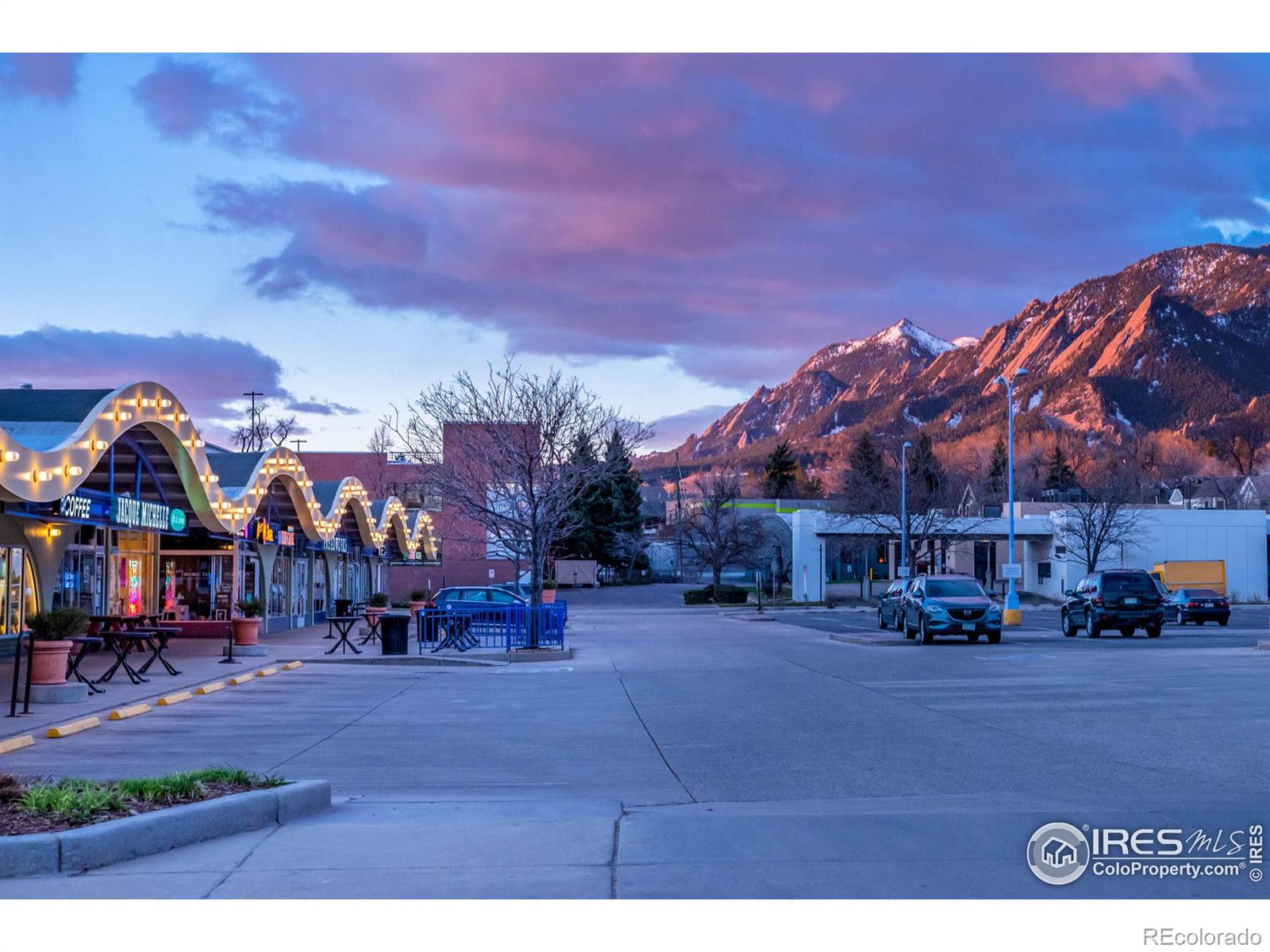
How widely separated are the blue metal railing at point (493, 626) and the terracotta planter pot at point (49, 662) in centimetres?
1294

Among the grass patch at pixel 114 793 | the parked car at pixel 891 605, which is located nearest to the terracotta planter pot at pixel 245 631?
the parked car at pixel 891 605

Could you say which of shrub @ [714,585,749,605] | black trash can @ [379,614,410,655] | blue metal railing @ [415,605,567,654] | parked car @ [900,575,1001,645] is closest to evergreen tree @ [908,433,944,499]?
shrub @ [714,585,749,605]

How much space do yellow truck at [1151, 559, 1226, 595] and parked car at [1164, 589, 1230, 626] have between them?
73.9ft

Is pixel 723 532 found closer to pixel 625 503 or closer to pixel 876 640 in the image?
pixel 625 503

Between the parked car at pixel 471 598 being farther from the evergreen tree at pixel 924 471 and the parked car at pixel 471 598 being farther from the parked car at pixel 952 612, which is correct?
the evergreen tree at pixel 924 471

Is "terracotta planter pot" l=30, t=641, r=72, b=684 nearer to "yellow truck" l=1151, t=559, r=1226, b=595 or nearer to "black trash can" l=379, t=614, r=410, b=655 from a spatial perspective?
"black trash can" l=379, t=614, r=410, b=655

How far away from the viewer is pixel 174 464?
90.3 ft

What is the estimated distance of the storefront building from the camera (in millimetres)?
21734

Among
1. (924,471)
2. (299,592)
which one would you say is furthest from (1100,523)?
(299,592)

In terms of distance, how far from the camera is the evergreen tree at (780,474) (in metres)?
127

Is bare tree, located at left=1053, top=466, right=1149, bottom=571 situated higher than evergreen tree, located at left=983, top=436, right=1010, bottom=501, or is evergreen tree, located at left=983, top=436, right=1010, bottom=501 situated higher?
evergreen tree, located at left=983, top=436, right=1010, bottom=501

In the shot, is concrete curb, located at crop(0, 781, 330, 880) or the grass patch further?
the grass patch

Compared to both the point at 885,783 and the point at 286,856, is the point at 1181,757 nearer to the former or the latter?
the point at 885,783

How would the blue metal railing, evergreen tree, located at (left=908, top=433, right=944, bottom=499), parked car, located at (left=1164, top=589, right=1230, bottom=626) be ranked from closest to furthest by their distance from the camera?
1. the blue metal railing
2. parked car, located at (left=1164, top=589, right=1230, bottom=626)
3. evergreen tree, located at (left=908, top=433, right=944, bottom=499)
